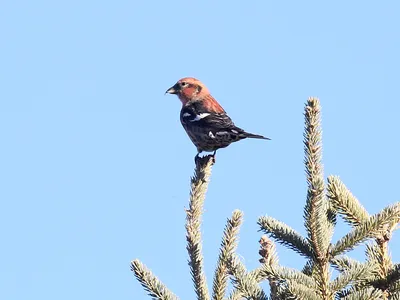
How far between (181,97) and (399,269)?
7.13m

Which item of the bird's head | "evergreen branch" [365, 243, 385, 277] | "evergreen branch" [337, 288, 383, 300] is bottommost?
"evergreen branch" [337, 288, 383, 300]

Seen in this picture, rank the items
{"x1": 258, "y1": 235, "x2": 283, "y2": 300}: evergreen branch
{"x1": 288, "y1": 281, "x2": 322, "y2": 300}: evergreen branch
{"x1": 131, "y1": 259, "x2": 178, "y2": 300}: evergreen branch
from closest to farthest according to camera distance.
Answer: {"x1": 288, "y1": 281, "x2": 322, "y2": 300}: evergreen branch < {"x1": 131, "y1": 259, "x2": 178, "y2": 300}: evergreen branch < {"x1": 258, "y1": 235, "x2": 283, "y2": 300}: evergreen branch

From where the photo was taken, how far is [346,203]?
2.84 meters

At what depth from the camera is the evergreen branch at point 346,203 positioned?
9.27 feet

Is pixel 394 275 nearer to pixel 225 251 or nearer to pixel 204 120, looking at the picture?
pixel 225 251

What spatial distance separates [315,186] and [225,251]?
56 cm

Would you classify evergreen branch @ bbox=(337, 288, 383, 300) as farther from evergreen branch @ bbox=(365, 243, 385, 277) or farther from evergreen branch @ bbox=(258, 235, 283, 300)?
evergreen branch @ bbox=(258, 235, 283, 300)

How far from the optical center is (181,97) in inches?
379

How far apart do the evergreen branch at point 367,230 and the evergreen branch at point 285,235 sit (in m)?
0.11

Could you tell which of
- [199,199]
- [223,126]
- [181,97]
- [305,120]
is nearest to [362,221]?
[305,120]

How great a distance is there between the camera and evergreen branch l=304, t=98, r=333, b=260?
8.05ft

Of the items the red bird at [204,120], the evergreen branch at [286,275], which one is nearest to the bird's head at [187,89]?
the red bird at [204,120]

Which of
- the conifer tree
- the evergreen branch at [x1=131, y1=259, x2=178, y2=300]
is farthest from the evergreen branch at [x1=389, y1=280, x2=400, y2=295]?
the evergreen branch at [x1=131, y1=259, x2=178, y2=300]

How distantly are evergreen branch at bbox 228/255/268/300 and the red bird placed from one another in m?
Result: 3.56
